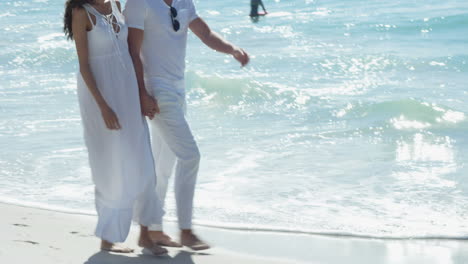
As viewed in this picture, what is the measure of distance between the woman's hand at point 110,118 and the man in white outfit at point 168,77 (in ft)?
0.60

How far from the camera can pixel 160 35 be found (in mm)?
4750

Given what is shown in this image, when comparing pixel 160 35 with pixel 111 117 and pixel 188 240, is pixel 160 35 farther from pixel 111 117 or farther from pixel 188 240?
pixel 188 240

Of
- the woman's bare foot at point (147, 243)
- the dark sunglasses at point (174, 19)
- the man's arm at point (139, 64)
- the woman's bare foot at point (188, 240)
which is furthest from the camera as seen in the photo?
the woman's bare foot at point (188, 240)

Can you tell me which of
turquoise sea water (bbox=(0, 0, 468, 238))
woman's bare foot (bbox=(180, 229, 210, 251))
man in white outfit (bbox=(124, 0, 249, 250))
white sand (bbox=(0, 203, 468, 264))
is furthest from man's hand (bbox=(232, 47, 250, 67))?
turquoise sea water (bbox=(0, 0, 468, 238))

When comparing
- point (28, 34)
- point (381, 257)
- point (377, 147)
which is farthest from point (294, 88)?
point (28, 34)

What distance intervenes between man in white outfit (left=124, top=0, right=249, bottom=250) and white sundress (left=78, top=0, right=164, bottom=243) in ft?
0.25

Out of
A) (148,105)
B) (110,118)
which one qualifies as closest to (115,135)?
(110,118)

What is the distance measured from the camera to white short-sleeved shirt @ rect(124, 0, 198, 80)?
4668mm

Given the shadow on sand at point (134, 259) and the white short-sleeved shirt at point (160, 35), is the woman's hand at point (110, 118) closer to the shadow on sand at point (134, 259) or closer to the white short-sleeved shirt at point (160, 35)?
the white short-sleeved shirt at point (160, 35)

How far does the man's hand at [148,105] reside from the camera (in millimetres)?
4668

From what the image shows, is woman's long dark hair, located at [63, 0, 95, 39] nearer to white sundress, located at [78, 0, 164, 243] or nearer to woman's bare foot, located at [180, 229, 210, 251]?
white sundress, located at [78, 0, 164, 243]

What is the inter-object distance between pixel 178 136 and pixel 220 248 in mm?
914

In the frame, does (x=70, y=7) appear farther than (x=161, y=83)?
No

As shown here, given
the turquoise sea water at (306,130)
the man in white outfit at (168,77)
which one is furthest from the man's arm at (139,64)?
the turquoise sea water at (306,130)
